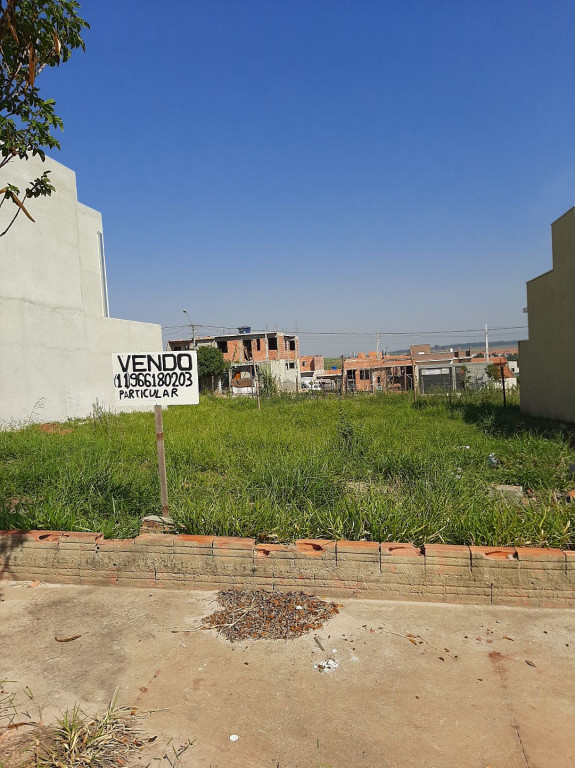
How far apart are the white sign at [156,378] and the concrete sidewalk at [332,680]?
1907mm

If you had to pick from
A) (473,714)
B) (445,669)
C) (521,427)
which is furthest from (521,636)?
(521,427)

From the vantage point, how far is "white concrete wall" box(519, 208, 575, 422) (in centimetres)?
1116

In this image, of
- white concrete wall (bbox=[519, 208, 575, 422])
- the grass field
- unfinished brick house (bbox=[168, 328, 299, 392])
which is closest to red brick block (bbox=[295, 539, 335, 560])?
the grass field

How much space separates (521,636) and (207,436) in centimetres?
688

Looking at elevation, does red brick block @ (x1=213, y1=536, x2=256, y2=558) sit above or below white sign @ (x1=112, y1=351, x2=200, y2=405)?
below

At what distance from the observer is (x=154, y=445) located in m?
8.56

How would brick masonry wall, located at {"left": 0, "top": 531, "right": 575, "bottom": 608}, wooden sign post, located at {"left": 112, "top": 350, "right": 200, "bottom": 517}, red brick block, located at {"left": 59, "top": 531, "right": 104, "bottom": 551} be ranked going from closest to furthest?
brick masonry wall, located at {"left": 0, "top": 531, "right": 575, "bottom": 608} → red brick block, located at {"left": 59, "top": 531, "right": 104, "bottom": 551} → wooden sign post, located at {"left": 112, "top": 350, "right": 200, "bottom": 517}

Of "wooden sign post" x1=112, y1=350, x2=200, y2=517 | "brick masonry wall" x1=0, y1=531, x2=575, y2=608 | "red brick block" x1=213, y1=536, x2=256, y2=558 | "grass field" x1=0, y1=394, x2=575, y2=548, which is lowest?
"brick masonry wall" x1=0, y1=531, x2=575, y2=608

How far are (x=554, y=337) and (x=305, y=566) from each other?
1076 cm

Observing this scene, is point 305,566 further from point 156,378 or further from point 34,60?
point 34,60

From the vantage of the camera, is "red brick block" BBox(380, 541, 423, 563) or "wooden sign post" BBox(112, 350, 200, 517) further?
"wooden sign post" BBox(112, 350, 200, 517)

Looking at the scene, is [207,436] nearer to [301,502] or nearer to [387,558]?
[301,502]

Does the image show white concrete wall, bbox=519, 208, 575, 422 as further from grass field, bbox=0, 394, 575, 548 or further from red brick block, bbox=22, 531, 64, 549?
red brick block, bbox=22, 531, 64, 549

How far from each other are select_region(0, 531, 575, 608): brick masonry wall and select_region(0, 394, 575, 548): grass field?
296 millimetres
